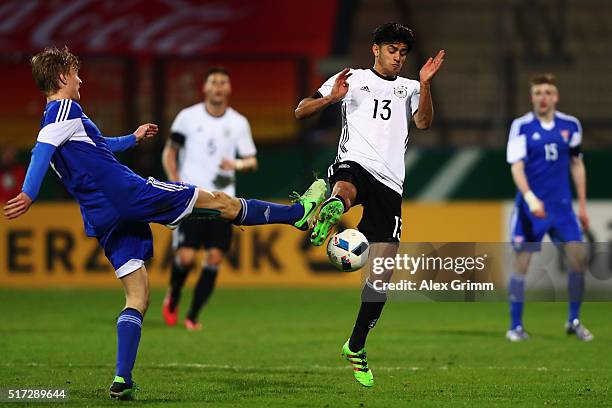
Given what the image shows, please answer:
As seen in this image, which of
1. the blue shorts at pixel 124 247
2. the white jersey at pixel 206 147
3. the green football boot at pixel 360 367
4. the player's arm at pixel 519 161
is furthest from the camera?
the white jersey at pixel 206 147

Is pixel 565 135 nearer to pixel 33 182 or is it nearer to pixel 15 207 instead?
pixel 33 182

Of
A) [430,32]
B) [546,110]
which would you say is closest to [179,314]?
[546,110]

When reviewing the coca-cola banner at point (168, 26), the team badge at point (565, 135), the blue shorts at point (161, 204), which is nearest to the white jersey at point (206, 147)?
the team badge at point (565, 135)

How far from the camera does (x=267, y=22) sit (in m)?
18.7

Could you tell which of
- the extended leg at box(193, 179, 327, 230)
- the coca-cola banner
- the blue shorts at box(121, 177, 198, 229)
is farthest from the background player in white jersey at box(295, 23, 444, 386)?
the coca-cola banner

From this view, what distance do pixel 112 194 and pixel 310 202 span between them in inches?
48.8

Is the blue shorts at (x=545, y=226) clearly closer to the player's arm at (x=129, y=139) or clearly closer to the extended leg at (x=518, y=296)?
the extended leg at (x=518, y=296)

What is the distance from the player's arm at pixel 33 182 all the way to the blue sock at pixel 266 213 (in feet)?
4.00

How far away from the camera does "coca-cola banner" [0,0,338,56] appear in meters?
18.4

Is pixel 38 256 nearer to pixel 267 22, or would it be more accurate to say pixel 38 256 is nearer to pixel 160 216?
pixel 267 22

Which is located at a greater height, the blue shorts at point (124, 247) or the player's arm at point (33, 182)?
the player's arm at point (33, 182)

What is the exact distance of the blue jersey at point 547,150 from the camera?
37.6 ft

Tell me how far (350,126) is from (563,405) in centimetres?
226

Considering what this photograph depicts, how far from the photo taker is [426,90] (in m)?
7.97
